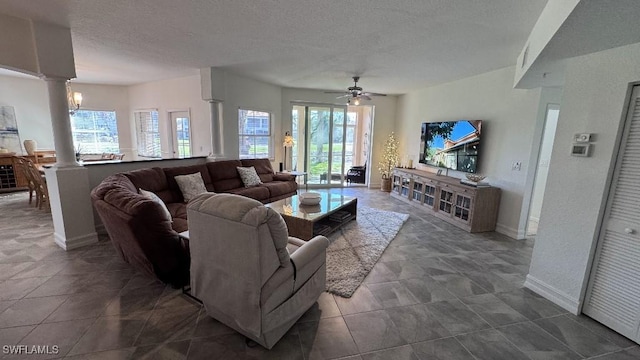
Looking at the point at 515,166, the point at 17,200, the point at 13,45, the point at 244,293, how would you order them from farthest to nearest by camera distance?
the point at 17,200 → the point at 515,166 → the point at 13,45 → the point at 244,293

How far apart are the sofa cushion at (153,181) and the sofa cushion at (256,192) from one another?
0.96 m

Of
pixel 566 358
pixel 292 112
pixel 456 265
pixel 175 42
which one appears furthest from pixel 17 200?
pixel 566 358

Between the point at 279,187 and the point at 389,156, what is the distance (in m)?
3.47

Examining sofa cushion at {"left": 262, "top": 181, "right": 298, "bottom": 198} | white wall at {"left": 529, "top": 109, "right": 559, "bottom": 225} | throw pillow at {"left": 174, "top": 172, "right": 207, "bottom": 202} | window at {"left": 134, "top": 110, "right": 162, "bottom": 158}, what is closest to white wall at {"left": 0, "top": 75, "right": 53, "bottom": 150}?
window at {"left": 134, "top": 110, "right": 162, "bottom": 158}

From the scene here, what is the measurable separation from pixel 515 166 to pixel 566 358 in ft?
9.58

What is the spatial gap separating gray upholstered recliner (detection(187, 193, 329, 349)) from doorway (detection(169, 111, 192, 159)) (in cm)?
496

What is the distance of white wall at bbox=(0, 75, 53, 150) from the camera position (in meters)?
6.05

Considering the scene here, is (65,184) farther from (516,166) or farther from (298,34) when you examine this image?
(516,166)

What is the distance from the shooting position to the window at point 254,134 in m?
6.04

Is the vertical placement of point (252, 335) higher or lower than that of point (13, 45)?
lower

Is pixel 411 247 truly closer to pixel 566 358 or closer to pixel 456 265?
pixel 456 265

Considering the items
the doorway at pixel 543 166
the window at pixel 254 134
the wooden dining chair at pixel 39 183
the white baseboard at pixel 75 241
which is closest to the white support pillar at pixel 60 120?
the white baseboard at pixel 75 241

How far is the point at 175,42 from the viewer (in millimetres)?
3396

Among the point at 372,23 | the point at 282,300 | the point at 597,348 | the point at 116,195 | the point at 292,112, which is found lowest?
the point at 597,348
